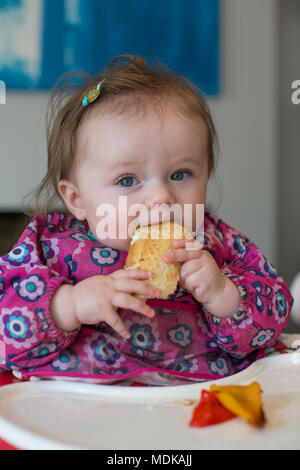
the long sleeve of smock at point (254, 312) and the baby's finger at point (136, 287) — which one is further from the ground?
the baby's finger at point (136, 287)

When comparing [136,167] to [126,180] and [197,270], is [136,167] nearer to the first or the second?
[126,180]

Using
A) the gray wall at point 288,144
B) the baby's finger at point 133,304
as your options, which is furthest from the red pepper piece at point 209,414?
the gray wall at point 288,144

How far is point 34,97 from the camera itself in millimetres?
2945

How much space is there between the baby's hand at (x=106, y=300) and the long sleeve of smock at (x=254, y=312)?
0.56 feet

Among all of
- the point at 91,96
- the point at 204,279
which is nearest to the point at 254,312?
the point at 204,279

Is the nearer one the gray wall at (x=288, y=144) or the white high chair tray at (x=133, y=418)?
the white high chair tray at (x=133, y=418)

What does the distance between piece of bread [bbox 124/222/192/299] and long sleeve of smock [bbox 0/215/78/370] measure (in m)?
0.13

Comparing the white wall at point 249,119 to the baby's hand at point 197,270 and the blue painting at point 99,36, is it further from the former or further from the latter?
the baby's hand at point 197,270

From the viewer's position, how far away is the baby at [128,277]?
80cm

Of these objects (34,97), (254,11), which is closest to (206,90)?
(254,11)

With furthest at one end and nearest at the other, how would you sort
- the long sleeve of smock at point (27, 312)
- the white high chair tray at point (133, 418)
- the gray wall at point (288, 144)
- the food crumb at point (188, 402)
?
the gray wall at point (288, 144) < the long sleeve of smock at point (27, 312) < the food crumb at point (188, 402) < the white high chair tray at point (133, 418)

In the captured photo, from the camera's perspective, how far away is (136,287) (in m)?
0.74

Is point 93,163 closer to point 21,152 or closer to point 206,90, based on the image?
point 21,152

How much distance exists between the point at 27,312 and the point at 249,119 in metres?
2.62
